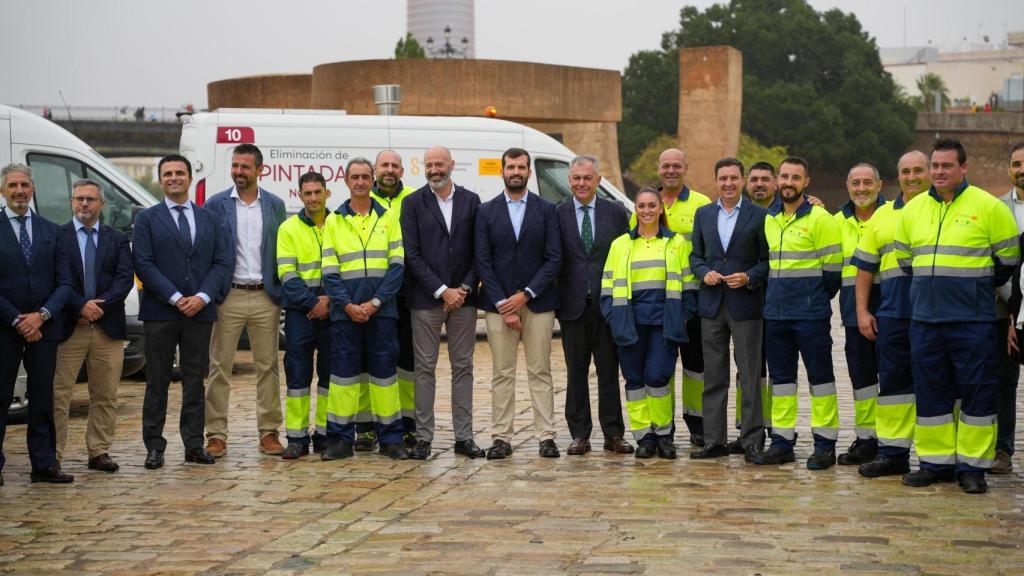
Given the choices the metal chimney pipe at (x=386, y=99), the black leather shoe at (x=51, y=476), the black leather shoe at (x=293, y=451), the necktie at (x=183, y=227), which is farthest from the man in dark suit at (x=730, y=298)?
the metal chimney pipe at (x=386, y=99)

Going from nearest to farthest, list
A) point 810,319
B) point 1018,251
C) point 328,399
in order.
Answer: point 1018,251, point 810,319, point 328,399

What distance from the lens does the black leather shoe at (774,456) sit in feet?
31.0

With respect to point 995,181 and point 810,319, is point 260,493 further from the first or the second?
point 995,181

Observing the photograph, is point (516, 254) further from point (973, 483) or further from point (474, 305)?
point (973, 483)

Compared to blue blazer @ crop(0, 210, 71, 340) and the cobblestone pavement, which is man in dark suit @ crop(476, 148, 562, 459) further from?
blue blazer @ crop(0, 210, 71, 340)

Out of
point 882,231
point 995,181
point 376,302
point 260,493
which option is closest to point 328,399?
point 376,302

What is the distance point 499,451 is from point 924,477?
2781 millimetres

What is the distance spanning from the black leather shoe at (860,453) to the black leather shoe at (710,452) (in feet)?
2.61

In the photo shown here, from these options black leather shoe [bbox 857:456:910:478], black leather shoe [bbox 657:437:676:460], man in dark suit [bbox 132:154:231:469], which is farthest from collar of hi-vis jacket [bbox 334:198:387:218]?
black leather shoe [bbox 857:456:910:478]

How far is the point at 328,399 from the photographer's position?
1011 cm

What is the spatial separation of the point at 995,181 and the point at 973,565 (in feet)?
231

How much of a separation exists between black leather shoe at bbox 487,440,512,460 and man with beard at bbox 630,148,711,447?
1367 millimetres

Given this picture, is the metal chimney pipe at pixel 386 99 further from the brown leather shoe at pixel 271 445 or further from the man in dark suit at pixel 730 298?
the man in dark suit at pixel 730 298

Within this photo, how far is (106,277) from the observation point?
31.2 ft
